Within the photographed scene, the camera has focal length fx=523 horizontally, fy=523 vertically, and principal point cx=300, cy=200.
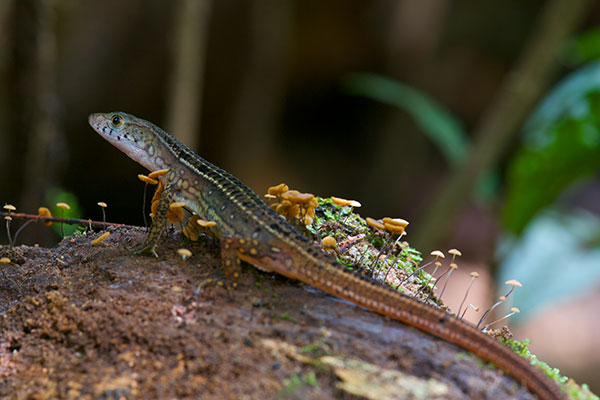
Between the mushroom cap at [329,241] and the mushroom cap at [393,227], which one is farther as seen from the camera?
the mushroom cap at [393,227]

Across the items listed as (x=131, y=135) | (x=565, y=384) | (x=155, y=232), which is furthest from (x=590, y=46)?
(x=155, y=232)

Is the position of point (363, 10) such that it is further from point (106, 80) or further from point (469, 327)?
point (469, 327)

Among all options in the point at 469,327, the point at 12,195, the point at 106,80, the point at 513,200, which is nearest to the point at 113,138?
the point at 469,327

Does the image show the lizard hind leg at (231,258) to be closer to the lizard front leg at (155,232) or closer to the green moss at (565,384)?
the lizard front leg at (155,232)

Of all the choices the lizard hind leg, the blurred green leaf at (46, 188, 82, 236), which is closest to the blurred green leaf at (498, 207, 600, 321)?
the lizard hind leg

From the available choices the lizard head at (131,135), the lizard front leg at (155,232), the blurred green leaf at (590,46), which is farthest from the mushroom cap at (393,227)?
the blurred green leaf at (590,46)
